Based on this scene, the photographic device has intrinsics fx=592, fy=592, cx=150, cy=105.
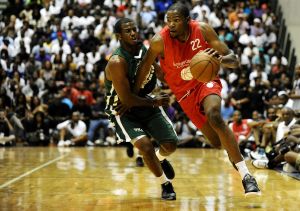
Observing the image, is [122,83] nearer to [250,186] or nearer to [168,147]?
[168,147]

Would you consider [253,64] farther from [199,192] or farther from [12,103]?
[199,192]

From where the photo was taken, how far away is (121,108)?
609cm

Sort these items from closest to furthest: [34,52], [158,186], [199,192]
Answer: [199,192], [158,186], [34,52]

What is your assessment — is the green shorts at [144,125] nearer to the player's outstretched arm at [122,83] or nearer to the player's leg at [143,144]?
the player's leg at [143,144]

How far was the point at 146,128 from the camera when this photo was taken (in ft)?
20.3

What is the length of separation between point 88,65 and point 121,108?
11186 mm

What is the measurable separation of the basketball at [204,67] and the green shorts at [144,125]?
0.92 metres

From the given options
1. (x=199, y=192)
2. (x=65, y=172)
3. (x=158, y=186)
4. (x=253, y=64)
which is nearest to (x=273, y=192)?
(x=199, y=192)

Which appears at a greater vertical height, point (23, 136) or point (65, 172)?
point (65, 172)

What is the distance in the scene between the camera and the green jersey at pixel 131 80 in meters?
6.07

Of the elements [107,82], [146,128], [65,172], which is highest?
[107,82]

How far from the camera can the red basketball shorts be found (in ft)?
18.3

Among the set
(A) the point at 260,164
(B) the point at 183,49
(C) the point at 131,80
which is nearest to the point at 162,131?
(C) the point at 131,80

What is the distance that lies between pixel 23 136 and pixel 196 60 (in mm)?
11102
